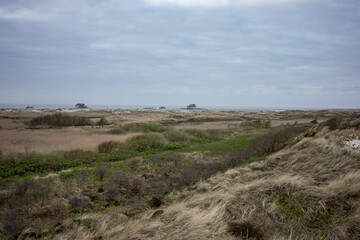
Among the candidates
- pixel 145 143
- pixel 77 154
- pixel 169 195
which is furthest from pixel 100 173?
pixel 145 143

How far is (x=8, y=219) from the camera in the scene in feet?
19.9

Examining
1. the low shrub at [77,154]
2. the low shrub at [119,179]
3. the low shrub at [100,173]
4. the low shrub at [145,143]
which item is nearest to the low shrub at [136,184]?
the low shrub at [119,179]

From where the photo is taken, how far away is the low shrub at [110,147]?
16484 millimetres

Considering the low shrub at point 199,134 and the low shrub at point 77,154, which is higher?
the low shrub at point 199,134

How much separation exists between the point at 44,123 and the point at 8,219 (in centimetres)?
3406

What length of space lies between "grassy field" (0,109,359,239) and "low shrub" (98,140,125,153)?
972 millimetres

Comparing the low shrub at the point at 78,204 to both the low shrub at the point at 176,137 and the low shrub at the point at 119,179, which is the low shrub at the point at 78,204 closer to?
the low shrub at the point at 119,179

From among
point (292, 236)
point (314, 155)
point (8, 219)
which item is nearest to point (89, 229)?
point (8, 219)

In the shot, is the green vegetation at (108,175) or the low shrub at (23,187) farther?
the low shrub at (23,187)

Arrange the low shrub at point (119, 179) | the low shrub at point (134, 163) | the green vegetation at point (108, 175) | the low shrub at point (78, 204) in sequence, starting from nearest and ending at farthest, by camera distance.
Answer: the low shrub at point (78, 204) → the green vegetation at point (108, 175) → the low shrub at point (119, 179) → the low shrub at point (134, 163)

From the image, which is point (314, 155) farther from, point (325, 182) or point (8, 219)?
point (8, 219)

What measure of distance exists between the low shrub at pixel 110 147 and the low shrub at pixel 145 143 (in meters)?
0.64

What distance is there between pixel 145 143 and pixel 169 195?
35.2ft

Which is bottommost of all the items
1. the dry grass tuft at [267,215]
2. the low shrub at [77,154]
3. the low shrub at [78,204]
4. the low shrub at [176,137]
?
the low shrub at [78,204]
